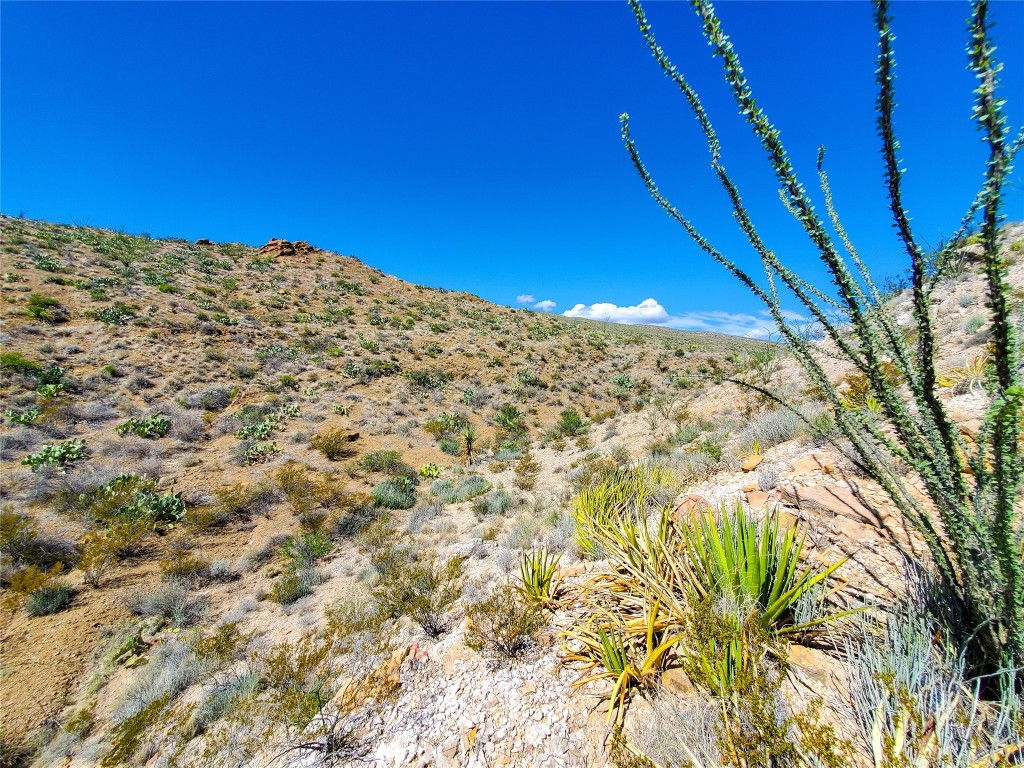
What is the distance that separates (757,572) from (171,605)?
6.74 m

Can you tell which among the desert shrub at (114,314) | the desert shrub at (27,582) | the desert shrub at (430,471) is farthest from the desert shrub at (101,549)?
the desert shrub at (114,314)

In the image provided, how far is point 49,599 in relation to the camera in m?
4.81

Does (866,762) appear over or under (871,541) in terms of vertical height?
under

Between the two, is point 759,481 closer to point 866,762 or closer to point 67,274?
point 866,762

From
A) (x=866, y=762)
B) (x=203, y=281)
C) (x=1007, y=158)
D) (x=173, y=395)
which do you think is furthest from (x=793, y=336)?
(x=203, y=281)

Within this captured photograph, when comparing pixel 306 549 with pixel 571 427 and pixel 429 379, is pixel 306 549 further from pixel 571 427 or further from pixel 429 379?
pixel 429 379

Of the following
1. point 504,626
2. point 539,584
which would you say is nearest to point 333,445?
point 539,584

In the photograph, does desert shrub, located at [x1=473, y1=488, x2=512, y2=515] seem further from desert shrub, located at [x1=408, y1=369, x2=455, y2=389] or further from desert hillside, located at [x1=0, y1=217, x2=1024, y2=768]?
desert shrub, located at [x1=408, y1=369, x2=455, y2=389]

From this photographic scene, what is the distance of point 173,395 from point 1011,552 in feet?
51.1

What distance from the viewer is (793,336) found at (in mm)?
2000

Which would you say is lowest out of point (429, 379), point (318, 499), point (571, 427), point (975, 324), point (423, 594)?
point (423, 594)

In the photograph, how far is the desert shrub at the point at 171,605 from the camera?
4879mm

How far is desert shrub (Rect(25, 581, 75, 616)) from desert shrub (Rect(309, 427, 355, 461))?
4.99 metres

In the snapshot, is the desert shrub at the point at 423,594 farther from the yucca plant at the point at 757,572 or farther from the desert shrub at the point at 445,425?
the desert shrub at the point at 445,425
